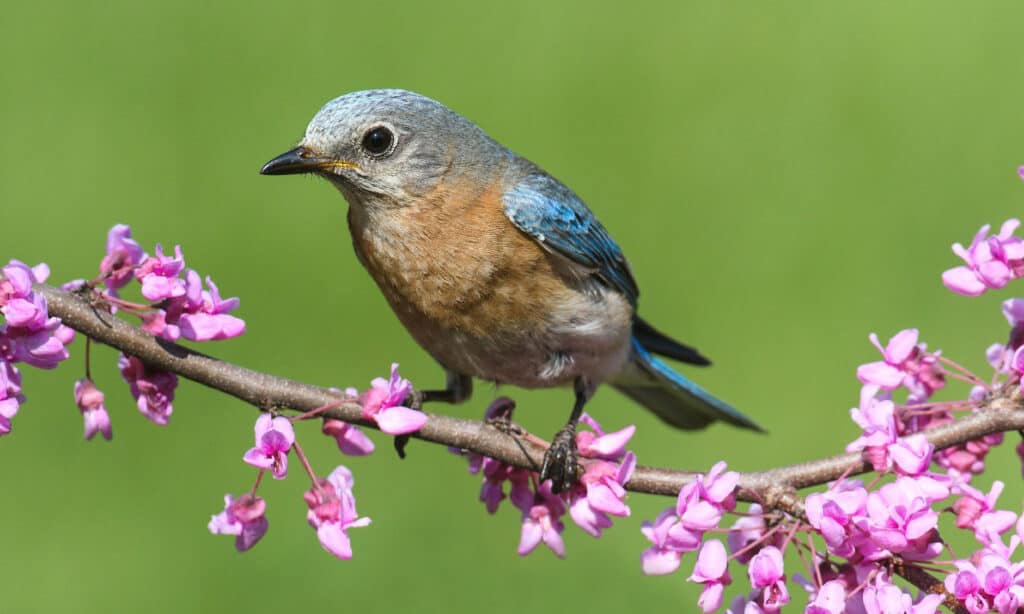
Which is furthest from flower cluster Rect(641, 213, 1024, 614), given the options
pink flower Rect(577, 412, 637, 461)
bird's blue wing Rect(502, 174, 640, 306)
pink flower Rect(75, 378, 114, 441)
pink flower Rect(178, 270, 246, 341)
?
bird's blue wing Rect(502, 174, 640, 306)

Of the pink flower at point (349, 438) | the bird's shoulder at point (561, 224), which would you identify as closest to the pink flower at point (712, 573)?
the pink flower at point (349, 438)

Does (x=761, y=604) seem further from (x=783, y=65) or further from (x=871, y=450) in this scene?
(x=783, y=65)

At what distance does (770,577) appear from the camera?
2.68 m

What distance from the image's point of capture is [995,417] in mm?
2848

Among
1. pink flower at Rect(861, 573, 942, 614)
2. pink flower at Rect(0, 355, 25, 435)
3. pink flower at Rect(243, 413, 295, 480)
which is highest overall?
pink flower at Rect(0, 355, 25, 435)

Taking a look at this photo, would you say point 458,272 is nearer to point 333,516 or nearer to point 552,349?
point 552,349

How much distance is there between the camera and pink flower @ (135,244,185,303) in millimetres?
2842

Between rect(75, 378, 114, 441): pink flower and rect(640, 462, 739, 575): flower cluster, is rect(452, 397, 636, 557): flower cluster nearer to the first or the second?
rect(640, 462, 739, 575): flower cluster

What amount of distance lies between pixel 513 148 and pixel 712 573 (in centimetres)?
530

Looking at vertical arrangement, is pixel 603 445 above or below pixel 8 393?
below

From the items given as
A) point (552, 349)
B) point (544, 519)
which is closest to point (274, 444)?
point (544, 519)

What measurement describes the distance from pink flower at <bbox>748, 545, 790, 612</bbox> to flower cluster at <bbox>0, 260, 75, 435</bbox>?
4.26ft

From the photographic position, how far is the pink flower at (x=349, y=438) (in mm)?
3074

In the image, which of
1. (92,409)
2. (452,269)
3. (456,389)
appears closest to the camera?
(92,409)
